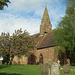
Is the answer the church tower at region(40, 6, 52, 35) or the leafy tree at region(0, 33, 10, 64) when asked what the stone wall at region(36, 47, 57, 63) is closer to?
the leafy tree at region(0, 33, 10, 64)

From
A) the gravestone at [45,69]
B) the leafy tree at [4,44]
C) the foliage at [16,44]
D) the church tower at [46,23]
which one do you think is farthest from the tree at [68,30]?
the church tower at [46,23]

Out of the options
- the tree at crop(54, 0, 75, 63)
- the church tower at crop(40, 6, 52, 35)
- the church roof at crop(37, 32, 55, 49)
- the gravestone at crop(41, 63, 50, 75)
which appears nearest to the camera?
the gravestone at crop(41, 63, 50, 75)

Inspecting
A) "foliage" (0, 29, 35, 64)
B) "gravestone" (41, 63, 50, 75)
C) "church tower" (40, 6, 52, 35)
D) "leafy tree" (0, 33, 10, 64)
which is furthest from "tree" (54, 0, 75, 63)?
"church tower" (40, 6, 52, 35)

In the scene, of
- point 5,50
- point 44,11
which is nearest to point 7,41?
point 5,50

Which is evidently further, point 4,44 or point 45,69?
point 4,44

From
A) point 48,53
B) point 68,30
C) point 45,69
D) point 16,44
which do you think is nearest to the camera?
→ point 45,69

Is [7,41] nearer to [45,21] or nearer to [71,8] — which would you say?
[71,8]

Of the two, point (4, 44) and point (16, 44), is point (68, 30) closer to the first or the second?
point (16, 44)

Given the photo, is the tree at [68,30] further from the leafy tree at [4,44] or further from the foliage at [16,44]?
the leafy tree at [4,44]

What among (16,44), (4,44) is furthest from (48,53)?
(4,44)

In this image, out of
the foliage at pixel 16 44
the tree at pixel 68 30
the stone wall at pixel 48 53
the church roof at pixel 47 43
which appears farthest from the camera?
the church roof at pixel 47 43

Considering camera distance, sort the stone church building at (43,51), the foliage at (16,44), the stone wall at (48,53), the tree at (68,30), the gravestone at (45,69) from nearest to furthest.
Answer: the gravestone at (45,69)
the tree at (68,30)
the foliage at (16,44)
the stone wall at (48,53)
the stone church building at (43,51)

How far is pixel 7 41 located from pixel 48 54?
11988mm

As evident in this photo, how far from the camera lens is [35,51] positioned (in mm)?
41062
